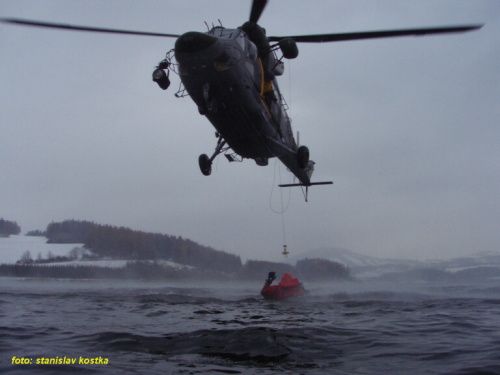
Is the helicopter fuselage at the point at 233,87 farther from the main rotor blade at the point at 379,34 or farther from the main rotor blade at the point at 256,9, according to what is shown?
the main rotor blade at the point at 379,34

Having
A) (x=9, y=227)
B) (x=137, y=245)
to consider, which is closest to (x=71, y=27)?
(x=137, y=245)

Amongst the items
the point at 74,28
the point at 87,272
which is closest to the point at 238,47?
the point at 74,28

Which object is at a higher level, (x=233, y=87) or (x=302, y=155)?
(x=233, y=87)

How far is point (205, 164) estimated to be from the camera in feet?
59.5

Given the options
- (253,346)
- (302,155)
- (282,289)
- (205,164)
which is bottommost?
(282,289)

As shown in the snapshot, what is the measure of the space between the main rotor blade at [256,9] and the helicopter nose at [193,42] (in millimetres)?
1875

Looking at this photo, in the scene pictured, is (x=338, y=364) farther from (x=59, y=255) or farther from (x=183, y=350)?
(x=59, y=255)

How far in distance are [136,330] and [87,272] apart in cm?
10771

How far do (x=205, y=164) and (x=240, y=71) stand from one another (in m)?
5.72

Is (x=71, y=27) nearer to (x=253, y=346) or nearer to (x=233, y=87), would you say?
(x=233, y=87)

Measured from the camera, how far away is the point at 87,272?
10862 cm

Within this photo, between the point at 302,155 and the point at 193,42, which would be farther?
the point at 302,155

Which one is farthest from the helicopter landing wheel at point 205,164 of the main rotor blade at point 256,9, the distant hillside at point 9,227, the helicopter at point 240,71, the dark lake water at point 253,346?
the distant hillside at point 9,227

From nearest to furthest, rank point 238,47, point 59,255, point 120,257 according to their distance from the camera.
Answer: point 238,47 → point 59,255 → point 120,257
